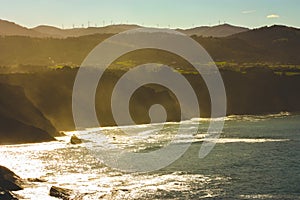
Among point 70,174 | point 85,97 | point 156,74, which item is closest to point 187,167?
point 70,174

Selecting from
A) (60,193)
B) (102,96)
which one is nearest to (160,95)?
(102,96)

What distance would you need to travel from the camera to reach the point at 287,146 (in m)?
87.9

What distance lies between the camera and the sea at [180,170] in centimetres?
5484

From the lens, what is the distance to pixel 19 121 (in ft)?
308

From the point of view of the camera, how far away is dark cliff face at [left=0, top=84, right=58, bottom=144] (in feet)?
303

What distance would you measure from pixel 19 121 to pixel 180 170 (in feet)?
123

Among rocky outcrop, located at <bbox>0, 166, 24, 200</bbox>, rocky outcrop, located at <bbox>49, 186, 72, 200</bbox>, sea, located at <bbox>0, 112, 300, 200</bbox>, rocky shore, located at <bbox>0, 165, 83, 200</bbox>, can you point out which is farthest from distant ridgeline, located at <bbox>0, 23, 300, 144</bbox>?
rocky outcrop, located at <bbox>49, 186, 72, 200</bbox>

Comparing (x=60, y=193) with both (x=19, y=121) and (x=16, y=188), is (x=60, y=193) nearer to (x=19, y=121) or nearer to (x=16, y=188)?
(x=16, y=188)

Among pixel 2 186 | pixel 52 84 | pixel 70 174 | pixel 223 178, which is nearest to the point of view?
pixel 2 186

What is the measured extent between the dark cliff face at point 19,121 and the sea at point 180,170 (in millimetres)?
2646

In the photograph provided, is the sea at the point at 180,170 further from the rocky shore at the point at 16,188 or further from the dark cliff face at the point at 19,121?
the dark cliff face at the point at 19,121

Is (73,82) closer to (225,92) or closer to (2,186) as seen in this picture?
(225,92)

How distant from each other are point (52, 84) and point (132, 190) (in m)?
79.9

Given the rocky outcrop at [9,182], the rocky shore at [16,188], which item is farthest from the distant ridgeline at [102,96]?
the rocky shore at [16,188]
